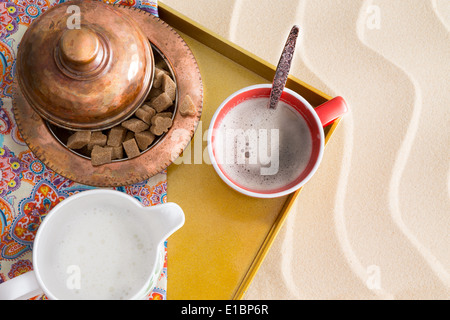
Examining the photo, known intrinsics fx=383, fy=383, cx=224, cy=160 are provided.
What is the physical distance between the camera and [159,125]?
23.3 inches

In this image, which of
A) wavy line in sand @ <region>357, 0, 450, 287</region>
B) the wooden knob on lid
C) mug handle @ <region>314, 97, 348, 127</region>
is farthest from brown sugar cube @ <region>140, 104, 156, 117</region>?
wavy line in sand @ <region>357, 0, 450, 287</region>

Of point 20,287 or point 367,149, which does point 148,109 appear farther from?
point 367,149

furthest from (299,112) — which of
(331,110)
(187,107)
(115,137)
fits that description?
(115,137)

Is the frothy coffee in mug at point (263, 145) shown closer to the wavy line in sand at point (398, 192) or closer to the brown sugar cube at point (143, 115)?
the brown sugar cube at point (143, 115)

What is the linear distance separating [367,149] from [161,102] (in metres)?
0.43

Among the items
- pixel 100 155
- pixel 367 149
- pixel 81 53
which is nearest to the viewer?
pixel 81 53

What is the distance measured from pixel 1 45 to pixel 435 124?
849 millimetres

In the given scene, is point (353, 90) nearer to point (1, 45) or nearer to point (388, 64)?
point (388, 64)

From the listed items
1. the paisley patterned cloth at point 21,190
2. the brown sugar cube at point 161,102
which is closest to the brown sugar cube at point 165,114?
the brown sugar cube at point 161,102

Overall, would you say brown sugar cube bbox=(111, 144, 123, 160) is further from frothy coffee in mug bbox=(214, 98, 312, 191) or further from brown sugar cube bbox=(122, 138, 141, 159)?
frothy coffee in mug bbox=(214, 98, 312, 191)

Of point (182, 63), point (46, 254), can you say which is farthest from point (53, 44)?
point (46, 254)

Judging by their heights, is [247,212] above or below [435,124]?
below

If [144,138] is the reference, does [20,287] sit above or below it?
below

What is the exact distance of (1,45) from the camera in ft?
2.17
